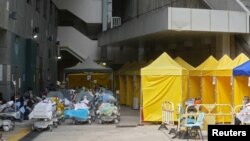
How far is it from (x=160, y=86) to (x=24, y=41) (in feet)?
30.8

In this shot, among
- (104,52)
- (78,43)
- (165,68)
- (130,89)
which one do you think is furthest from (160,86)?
(78,43)

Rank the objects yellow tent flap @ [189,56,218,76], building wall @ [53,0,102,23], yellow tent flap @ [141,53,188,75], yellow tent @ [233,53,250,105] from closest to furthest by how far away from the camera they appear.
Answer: yellow tent @ [233,53,250,105], yellow tent flap @ [141,53,188,75], yellow tent flap @ [189,56,218,76], building wall @ [53,0,102,23]

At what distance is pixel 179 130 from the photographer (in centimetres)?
1548

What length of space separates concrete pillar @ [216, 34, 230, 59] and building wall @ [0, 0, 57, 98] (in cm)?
1097

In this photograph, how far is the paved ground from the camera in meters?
15.5

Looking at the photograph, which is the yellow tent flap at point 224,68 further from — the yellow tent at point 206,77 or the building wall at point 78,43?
the building wall at point 78,43

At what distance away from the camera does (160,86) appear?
807 inches

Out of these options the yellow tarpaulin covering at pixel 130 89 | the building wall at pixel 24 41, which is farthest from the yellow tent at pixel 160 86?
the yellow tarpaulin covering at pixel 130 89

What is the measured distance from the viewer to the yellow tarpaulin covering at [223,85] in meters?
19.4

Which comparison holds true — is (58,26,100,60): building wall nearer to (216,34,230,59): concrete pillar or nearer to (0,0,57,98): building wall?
(0,0,57,98): building wall

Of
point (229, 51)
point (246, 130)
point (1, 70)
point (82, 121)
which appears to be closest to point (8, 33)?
point (1, 70)

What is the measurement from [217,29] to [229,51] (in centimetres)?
270

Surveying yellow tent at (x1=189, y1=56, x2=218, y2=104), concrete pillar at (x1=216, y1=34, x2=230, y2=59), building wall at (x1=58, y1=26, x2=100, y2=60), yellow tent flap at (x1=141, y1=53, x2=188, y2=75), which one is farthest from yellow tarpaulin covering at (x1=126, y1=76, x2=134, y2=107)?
building wall at (x1=58, y1=26, x2=100, y2=60)

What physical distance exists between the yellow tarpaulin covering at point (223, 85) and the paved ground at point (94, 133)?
3090mm
